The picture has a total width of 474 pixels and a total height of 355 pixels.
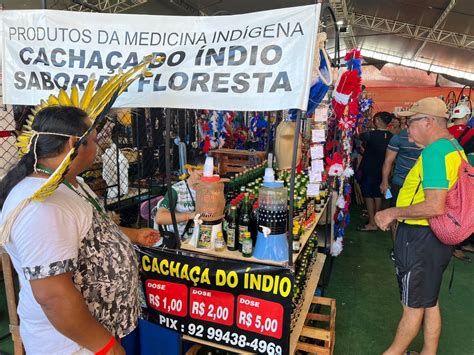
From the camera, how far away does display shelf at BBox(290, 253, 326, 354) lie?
1936 millimetres

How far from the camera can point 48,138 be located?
115 centimetres

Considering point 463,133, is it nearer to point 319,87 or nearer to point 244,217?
point 319,87

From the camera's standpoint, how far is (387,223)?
210cm

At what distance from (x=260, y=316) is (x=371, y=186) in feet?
13.2

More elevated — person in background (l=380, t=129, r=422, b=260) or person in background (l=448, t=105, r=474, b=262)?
person in background (l=448, t=105, r=474, b=262)

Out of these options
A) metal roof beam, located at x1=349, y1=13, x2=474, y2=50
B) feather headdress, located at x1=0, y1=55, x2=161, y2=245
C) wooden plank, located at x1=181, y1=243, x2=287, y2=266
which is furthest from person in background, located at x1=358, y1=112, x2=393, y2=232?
metal roof beam, located at x1=349, y1=13, x2=474, y2=50

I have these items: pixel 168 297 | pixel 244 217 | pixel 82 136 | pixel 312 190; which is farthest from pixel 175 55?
pixel 312 190

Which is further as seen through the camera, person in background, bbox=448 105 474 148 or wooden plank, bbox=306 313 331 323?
person in background, bbox=448 105 474 148

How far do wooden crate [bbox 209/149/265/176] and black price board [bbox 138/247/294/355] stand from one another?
1.84 m

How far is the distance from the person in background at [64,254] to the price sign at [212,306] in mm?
445

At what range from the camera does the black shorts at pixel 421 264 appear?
2.08 metres

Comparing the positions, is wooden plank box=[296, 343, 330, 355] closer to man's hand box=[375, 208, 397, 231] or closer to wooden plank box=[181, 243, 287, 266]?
wooden plank box=[181, 243, 287, 266]

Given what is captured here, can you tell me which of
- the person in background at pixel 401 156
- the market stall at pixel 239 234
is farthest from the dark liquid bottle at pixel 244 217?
the person in background at pixel 401 156

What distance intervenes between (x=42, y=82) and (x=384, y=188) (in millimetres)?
3945
